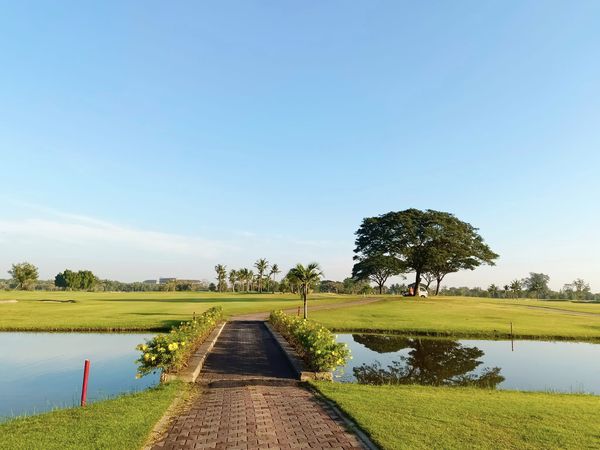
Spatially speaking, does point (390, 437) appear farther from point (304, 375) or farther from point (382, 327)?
point (382, 327)

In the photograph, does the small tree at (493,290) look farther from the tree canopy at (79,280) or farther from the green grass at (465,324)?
the tree canopy at (79,280)

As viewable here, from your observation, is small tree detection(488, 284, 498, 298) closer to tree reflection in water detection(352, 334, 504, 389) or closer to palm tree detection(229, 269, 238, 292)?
palm tree detection(229, 269, 238, 292)

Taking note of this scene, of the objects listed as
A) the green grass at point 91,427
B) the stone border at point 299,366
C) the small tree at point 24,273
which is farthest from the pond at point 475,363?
the small tree at point 24,273

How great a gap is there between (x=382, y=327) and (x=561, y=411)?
24.7 meters

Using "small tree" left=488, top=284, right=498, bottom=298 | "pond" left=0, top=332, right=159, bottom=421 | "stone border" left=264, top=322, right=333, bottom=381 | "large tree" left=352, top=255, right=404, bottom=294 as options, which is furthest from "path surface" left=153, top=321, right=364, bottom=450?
"small tree" left=488, top=284, right=498, bottom=298

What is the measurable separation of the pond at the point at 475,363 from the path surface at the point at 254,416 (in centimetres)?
495

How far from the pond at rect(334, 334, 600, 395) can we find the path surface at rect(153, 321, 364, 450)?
16.2 ft

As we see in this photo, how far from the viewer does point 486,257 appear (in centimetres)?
7656

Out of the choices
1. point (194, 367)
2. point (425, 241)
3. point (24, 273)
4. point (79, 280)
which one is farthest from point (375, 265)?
point (79, 280)

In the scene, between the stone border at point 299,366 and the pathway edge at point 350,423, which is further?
the stone border at point 299,366

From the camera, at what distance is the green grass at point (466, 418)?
28.1 ft

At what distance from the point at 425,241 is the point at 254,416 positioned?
6876cm

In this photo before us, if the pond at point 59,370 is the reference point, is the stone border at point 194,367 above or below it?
above

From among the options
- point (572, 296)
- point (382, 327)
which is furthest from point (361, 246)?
point (572, 296)
